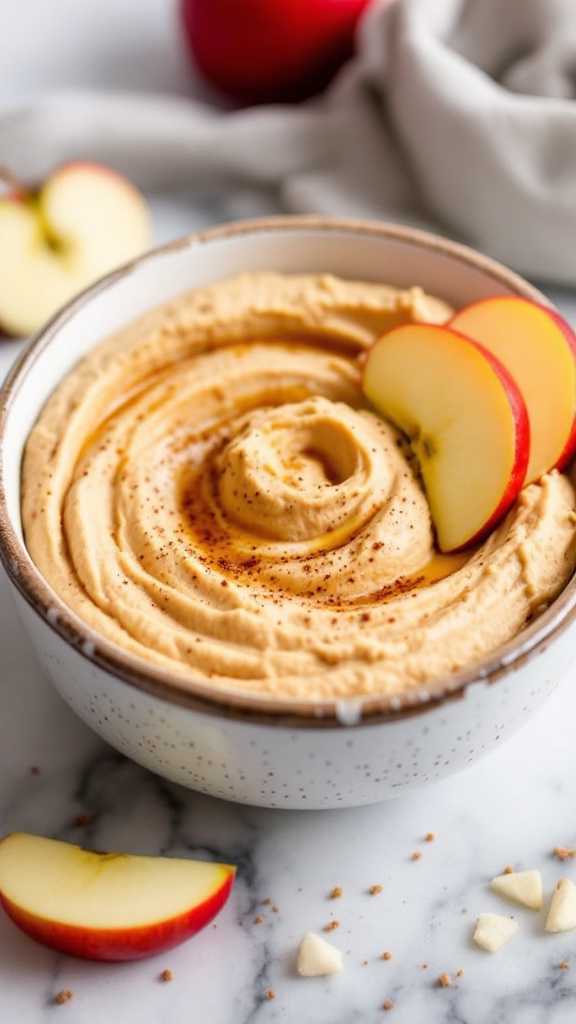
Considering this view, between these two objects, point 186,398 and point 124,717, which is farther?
point 186,398

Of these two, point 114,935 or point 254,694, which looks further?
point 114,935

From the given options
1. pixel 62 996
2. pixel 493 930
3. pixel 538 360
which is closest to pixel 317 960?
pixel 493 930

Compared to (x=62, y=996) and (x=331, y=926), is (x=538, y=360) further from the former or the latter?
(x=62, y=996)

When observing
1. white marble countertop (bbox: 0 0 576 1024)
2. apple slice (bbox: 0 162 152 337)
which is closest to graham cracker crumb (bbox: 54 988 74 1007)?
white marble countertop (bbox: 0 0 576 1024)

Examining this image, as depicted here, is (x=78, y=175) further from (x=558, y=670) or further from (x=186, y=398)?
(x=558, y=670)

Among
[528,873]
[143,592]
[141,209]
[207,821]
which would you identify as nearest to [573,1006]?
[528,873]

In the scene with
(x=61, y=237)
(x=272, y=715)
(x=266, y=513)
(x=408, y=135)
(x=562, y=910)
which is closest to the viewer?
(x=272, y=715)
